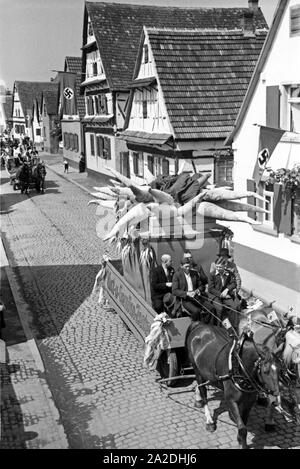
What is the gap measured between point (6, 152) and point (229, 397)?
142ft

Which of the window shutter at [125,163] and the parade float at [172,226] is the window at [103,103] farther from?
the parade float at [172,226]

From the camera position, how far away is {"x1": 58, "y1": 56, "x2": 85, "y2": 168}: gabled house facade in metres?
32.8

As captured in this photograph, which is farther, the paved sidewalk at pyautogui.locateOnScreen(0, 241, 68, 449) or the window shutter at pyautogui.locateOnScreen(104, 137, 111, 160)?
the window shutter at pyautogui.locateOnScreen(104, 137, 111, 160)

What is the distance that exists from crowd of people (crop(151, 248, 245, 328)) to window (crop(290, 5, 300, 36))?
544 centimetres

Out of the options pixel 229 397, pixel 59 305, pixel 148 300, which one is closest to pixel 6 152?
pixel 59 305

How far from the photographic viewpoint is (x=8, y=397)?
28.6 feet

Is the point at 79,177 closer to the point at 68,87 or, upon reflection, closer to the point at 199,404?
the point at 68,87

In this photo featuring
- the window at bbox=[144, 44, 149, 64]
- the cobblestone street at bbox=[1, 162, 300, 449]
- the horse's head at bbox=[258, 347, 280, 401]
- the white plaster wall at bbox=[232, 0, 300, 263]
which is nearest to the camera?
the horse's head at bbox=[258, 347, 280, 401]

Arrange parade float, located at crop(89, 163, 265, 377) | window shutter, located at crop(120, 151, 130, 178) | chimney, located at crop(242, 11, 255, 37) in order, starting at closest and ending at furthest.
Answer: parade float, located at crop(89, 163, 265, 377), chimney, located at crop(242, 11, 255, 37), window shutter, located at crop(120, 151, 130, 178)

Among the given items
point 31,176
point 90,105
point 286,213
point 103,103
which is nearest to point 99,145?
point 103,103

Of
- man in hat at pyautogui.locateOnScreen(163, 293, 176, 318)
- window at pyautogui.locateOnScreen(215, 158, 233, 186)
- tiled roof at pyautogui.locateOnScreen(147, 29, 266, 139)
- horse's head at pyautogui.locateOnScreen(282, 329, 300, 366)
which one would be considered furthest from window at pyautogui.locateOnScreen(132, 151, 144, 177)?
horse's head at pyautogui.locateOnScreen(282, 329, 300, 366)

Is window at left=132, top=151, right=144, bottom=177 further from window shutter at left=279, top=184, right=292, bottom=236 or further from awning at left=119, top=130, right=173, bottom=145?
window shutter at left=279, top=184, right=292, bottom=236

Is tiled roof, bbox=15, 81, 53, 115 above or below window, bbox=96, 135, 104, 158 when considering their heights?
above

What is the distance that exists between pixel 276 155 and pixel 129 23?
65.6 feet
